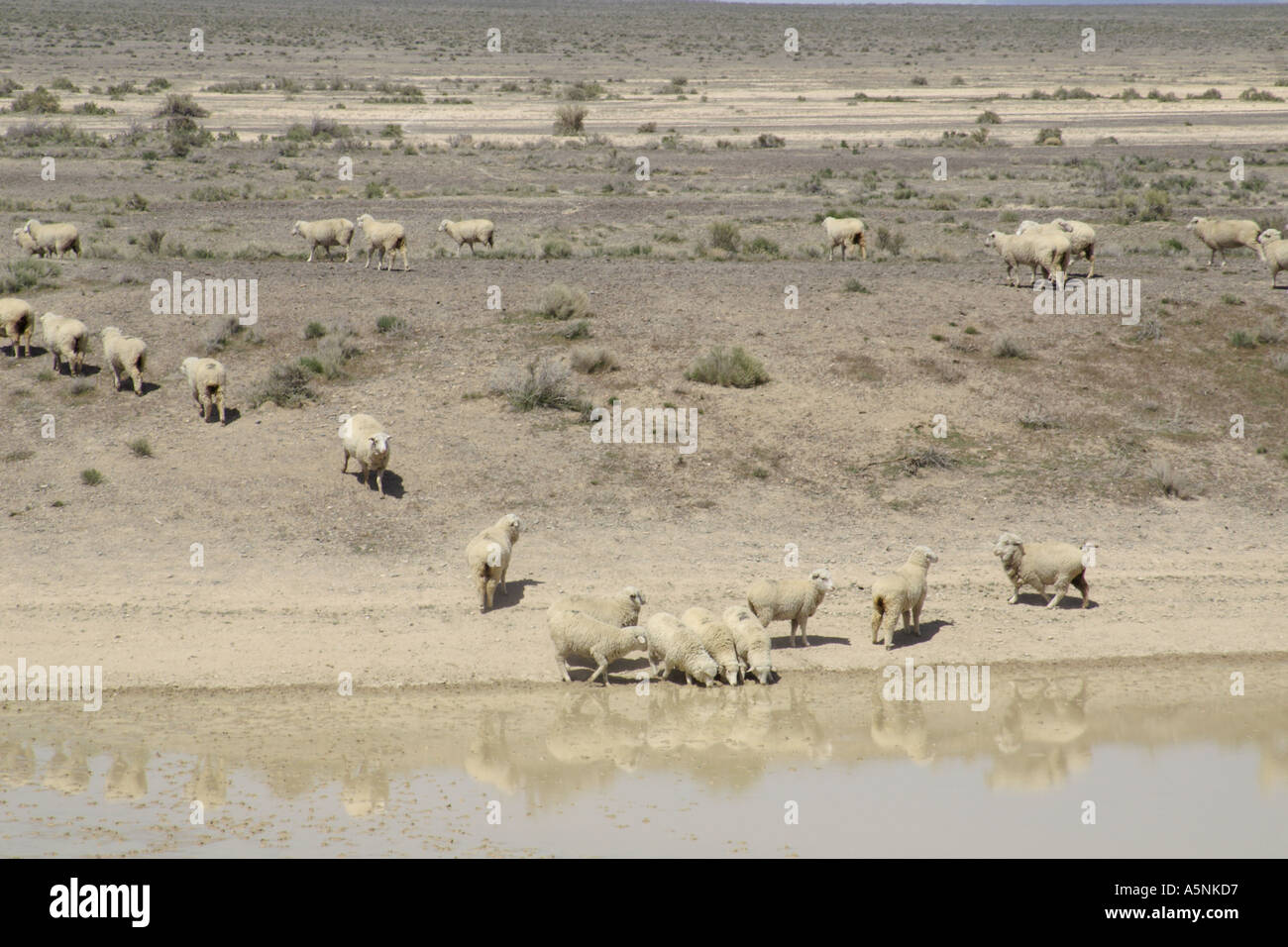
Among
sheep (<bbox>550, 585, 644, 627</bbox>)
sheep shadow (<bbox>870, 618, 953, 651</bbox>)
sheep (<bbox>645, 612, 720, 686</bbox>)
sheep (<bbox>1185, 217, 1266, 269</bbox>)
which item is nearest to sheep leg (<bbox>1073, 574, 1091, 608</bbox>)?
sheep shadow (<bbox>870, 618, 953, 651</bbox>)

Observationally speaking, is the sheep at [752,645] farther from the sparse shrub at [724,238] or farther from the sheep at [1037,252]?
the sparse shrub at [724,238]

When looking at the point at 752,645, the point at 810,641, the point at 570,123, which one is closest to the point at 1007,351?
the point at 810,641

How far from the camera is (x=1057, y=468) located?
17.4 m

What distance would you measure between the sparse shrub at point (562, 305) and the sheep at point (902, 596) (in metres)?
9.06

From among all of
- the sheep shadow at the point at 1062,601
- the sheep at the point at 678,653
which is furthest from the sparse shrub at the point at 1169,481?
the sheep at the point at 678,653

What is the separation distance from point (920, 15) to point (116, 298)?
15096 cm

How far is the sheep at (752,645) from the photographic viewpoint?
40.2 feet

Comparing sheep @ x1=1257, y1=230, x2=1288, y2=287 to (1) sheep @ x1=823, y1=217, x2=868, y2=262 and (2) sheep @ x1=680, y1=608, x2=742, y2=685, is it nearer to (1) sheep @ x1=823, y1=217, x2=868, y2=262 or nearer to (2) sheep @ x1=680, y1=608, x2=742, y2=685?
(1) sheep @ x1=823, y1=217, x2=868, y2=262

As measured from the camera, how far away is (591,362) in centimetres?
1931

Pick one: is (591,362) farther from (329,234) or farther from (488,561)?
(329,234)

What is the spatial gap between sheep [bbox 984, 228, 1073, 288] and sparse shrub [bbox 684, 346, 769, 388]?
6779 millimetres

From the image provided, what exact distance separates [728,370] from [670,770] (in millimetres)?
9487

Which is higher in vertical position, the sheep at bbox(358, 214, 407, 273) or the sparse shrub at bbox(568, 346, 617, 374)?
the sheep at bbox(358, 214, 407, 273)

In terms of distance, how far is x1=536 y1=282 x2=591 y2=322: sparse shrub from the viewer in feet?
68.6
